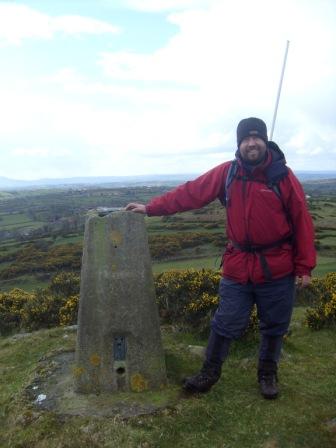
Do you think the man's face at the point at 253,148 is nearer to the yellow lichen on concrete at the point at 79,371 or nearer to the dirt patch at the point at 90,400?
the dirt patch at the point at 90,400

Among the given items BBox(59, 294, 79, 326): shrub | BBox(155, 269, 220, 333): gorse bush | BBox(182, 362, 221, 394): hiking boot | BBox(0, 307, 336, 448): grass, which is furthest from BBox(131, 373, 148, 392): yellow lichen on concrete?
BBox(59, 294, 79, 326): shrub

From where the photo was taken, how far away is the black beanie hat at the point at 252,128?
5.09m

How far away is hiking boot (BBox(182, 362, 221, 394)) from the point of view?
557cm

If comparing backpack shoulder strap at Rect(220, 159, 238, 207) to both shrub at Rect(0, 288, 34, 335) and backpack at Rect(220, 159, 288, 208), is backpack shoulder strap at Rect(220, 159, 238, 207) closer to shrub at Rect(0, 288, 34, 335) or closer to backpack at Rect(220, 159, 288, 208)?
backpack at Rect(220, 159, 288, 208)

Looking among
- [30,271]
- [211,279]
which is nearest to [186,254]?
[30,271]

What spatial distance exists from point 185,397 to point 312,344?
2.85m

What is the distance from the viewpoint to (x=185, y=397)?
5.54 m

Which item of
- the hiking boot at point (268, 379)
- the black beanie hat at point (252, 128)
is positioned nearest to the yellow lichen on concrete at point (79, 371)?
the hiking boot at point (268, 379)

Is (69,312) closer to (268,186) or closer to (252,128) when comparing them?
(268,186)

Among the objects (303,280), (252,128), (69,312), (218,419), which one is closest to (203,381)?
(218,419)

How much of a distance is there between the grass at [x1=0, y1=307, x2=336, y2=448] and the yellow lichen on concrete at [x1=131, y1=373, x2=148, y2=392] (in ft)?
1.16

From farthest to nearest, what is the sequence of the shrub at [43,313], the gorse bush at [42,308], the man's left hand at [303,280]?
1. the shrub at [43,313]
2. the gorse bush at [42,308]
3. the man's left hand at [303,280]

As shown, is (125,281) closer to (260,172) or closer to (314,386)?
(260,172)

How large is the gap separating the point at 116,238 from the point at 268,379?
7.91ft
